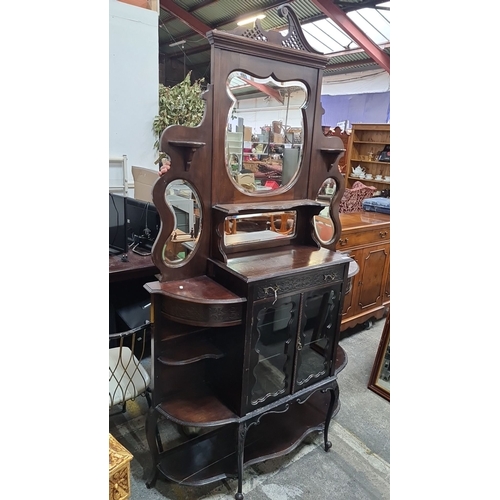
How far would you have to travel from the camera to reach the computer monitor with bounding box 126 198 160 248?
2.32 m

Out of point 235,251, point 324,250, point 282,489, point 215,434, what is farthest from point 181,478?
point 324,250

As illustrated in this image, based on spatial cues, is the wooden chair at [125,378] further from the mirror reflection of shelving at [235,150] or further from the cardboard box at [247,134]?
the cardboard box at [247,134]

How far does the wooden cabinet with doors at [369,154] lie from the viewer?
15.9 feet

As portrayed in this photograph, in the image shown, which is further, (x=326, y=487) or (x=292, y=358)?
(x=326, y=487)

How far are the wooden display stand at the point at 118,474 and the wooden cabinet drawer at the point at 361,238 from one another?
1710 mm

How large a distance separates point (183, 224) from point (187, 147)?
33 cm

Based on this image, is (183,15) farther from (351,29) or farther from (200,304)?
(200,304)

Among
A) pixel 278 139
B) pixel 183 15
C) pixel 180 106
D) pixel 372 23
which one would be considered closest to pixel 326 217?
pixel 278 139

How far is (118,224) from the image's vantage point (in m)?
2.24

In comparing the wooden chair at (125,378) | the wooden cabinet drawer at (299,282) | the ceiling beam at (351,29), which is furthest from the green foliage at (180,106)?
the wooden cabinet drawer at (299,282)

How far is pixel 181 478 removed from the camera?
1530 mm

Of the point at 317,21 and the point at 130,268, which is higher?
the point at 317,21
